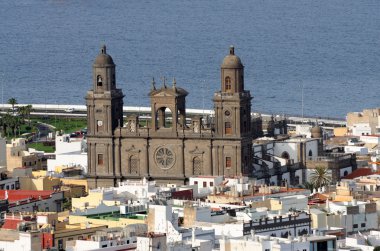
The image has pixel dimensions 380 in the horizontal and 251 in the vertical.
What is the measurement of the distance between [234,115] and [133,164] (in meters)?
6.48

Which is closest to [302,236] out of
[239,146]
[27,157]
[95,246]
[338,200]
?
[95,246]

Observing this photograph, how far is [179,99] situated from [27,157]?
13499mm

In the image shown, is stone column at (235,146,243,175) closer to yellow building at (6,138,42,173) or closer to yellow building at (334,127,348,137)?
yellow building at (6,138,42,173)

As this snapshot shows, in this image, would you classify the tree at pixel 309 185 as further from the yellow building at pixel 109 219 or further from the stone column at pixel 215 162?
the yellow building at pixel 109 219

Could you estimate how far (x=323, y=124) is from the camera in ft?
579

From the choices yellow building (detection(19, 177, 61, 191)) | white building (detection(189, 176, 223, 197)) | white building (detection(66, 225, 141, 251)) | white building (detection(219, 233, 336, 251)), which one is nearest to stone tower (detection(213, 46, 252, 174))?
white building (detection(189, 176, 223, 197))

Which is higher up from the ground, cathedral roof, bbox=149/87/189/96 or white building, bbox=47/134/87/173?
cathedral roof, bbox=149/87/189/96

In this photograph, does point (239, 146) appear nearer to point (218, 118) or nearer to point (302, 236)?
point (218, 118)

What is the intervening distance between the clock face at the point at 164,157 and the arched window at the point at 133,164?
1.18 metres

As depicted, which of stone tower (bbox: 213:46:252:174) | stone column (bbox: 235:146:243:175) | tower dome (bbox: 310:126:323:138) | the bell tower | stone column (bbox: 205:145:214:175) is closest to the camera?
stone column (bbox: 235:146:243:175)

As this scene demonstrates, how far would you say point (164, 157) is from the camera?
5463 inches

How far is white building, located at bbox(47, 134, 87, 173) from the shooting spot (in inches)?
5792

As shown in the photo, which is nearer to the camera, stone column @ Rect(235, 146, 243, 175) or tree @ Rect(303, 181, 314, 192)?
tree @ Rect(303, 181, 314, 192)

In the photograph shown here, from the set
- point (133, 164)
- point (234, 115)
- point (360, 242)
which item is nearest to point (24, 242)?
point (360, 242)
